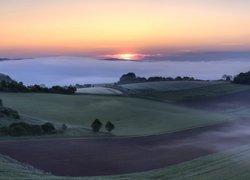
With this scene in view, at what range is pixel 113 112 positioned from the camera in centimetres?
6431

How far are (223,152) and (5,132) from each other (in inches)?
711

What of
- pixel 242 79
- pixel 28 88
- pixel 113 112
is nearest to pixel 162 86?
pixel 242 79

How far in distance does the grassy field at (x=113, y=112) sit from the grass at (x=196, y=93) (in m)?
7.79

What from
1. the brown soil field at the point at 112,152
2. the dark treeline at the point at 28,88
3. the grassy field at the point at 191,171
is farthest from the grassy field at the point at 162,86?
the grassy field at the point at 191,171

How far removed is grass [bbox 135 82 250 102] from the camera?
8631 centimetres

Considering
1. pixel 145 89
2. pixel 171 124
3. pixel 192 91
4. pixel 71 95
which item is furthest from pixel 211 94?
pixel 171 124

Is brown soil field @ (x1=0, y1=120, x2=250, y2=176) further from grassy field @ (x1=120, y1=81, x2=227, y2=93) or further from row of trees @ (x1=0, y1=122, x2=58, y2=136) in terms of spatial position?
grassy field @ (x1=120, y1=81, x2=227, y2=93)

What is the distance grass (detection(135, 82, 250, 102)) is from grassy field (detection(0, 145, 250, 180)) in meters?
54.3

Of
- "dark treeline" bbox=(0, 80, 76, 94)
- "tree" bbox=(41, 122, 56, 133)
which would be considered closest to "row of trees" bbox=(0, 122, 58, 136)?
"tree" bbox=(41, 122, 56, 133)

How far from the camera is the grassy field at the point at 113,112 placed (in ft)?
180

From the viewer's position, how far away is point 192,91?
9500cm

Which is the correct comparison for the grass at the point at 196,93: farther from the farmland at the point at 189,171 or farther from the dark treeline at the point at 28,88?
the farmland at the point at 189,171

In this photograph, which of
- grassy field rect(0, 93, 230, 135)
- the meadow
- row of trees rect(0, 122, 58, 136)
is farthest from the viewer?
the meadow

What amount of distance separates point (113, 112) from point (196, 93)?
33542 millimetres
